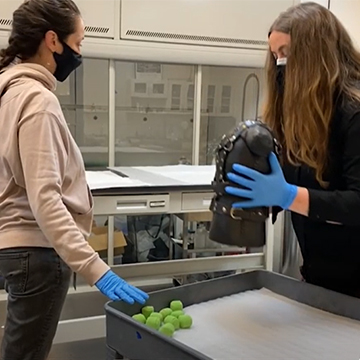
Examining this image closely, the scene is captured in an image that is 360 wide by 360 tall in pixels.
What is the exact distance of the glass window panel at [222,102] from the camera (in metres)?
3.24

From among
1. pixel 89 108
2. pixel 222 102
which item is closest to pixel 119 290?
pixel 89 108

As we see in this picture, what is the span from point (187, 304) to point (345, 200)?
1.48 feet

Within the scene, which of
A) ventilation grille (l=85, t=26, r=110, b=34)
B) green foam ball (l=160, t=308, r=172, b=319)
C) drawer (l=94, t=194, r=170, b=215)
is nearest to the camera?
green foam ball (l=160, t=308, r=172, b=319)

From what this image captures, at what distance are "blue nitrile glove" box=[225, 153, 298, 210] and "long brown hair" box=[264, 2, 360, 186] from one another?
0.58 ft

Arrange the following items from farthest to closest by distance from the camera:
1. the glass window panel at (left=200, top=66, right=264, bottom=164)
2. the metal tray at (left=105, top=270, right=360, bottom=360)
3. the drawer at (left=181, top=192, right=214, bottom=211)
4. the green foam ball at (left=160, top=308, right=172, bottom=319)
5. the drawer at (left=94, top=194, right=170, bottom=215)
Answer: the glass window panel at (left=200, top=66, right=264, bottom=164) → the drawer at (left=181, top=192, right=214, bottom=211) → the drawer at (left=94, top=194, right=170, bottom=215) → the green foam ball at (left=160, top=308, right=172, bottom=319) → the metal tray at (left=105, top=270, right=360, bottom=360)

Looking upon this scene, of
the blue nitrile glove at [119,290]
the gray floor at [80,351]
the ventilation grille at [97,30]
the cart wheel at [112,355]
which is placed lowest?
the gray floor at [80,351]

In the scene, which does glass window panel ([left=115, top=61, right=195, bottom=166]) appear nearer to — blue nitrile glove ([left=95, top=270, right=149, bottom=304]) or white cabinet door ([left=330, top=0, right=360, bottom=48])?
white cabinet door ([left=330, top=0, right=360, bottom=48])

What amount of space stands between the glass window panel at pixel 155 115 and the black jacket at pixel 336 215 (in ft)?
6.23

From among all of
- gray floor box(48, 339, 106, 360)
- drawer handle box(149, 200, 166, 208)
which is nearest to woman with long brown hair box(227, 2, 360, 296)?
drawer handle box(149, 200, 166, 208)

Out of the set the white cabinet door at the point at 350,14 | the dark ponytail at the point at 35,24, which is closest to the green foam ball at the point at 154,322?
the dark ponytail at the point at 35,24

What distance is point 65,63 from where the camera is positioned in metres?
1.47

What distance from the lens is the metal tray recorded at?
921 mm

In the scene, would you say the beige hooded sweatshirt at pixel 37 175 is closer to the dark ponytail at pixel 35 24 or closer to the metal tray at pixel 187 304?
the dark ponytail at pixel 35 24

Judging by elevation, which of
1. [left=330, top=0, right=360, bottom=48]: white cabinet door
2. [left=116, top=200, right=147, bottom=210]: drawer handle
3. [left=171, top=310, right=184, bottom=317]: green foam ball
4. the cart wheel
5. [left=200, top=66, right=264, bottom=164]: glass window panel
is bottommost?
the cart wheel
